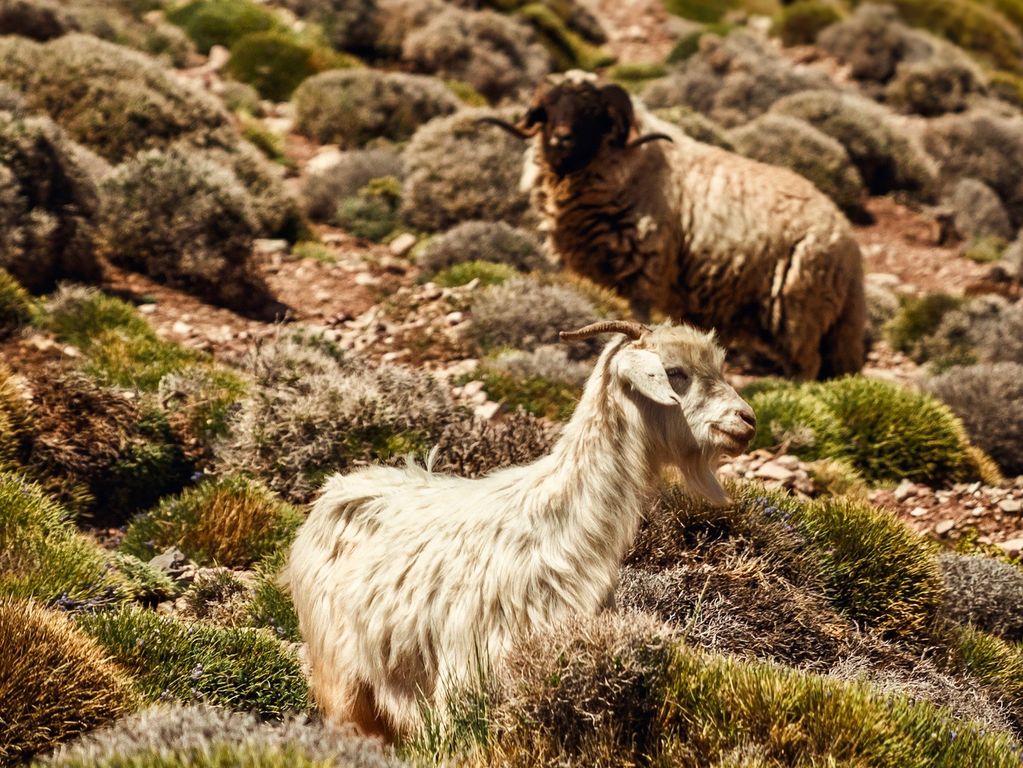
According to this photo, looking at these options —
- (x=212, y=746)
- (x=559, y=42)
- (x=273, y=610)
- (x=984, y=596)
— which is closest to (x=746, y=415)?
(x=212, y=746)

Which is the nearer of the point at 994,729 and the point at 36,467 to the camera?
the point at 994,729

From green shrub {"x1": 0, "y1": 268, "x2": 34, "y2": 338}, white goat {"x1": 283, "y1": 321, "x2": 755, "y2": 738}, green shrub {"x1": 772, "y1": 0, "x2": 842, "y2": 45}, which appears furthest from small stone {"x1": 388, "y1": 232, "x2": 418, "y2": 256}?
green shrub {"x1": 772, "y1": 0, "x2": 842, "y2": 45}

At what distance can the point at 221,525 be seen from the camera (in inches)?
254

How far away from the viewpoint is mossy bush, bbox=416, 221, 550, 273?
12625 mm

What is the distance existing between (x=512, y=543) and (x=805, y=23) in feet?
110

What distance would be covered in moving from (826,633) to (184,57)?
20.0 m

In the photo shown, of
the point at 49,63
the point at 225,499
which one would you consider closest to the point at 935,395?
the point at 225,499

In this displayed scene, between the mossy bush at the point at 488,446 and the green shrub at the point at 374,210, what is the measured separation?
7.67 meters

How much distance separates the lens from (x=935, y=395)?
1095 cm

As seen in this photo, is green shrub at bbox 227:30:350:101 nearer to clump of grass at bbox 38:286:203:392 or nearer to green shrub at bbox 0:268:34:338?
clump of grass at bbox 38:286:203:392

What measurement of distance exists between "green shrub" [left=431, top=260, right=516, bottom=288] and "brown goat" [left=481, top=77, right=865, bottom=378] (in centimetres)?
68

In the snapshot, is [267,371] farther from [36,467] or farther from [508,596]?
[508,596]

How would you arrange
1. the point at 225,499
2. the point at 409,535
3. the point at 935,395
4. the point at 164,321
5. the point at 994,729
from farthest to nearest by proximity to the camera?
the point at 935,395
the point at 164,321
the point at 225,499
the point at 994,729
the point at 409,535

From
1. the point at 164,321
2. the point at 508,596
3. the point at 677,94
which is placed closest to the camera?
the point at 508,596
